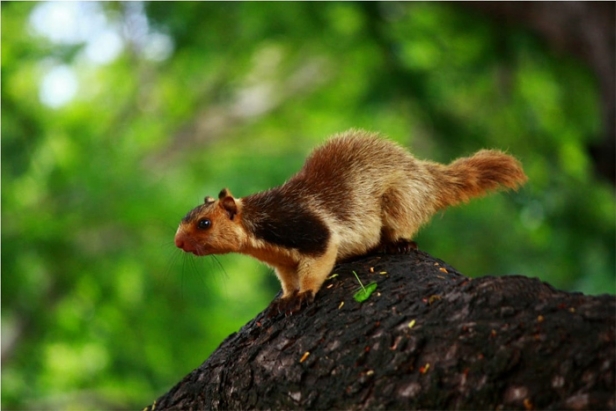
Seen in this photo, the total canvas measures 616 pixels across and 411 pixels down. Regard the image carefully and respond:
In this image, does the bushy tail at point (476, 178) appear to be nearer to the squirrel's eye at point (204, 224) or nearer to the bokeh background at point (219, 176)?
the squirrel's eye at point (204, 224)

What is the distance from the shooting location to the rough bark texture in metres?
2.98

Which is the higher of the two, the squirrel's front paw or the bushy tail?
the bushy tail

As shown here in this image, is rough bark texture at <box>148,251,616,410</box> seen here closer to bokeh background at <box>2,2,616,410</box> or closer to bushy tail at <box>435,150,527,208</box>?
bushy tail at <box>435,150,527,208</box>

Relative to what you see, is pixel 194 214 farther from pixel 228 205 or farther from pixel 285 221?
pixel 285 221

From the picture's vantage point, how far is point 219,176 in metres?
14.4

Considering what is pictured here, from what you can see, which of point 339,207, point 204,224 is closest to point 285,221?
point 339,207

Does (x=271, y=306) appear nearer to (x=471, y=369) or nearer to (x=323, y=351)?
(x=323, y=351)

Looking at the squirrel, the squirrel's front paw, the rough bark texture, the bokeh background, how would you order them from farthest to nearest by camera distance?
1. the bokeh background
2. the squirrel
3. the squirrel's front paw
4. the rough bark texture

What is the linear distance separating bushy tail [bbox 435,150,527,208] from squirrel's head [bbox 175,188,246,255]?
4.58 ft

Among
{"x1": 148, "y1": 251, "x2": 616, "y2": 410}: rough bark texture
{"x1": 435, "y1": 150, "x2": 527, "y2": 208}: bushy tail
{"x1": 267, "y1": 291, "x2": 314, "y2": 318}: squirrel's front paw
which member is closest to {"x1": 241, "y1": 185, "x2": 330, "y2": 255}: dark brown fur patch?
{"x1": 267, "y1": 291, "x2": 314, "y2": 318}: squirrel's front paw

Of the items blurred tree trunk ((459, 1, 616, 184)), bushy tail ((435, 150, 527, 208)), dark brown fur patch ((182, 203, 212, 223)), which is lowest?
bushy tail ((435, 150, 527, 208))

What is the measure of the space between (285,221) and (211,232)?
0.46 metres

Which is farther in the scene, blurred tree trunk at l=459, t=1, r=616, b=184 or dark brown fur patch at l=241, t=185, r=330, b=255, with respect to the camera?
blurred tree trunk at l=459, t=1, r=616, b=184

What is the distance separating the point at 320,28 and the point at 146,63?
4.81 m
